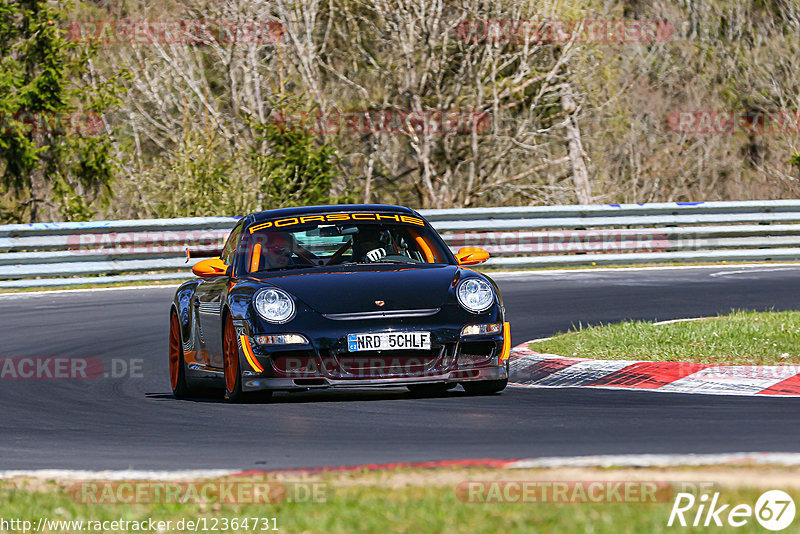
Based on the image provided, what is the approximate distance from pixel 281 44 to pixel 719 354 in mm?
20083

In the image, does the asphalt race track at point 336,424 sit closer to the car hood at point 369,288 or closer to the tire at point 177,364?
the tire at point 177,364

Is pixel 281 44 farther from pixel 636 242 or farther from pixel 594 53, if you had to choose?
pixel 636 242

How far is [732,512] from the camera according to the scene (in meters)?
4.72

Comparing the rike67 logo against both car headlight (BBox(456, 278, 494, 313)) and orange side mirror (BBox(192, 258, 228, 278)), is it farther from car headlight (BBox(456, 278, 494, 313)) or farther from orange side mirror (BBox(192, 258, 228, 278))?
orange side mirror (BBox(192, 258, 228, 278))

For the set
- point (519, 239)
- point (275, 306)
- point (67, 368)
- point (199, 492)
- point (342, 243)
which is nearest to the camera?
point (199, 492)

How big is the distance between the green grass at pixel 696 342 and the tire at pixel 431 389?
4.93ft

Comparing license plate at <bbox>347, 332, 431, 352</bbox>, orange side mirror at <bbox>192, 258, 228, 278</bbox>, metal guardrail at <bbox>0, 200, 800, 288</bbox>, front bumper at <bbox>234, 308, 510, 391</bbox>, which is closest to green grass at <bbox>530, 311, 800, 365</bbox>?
front bumper at <bbox>234, 308, 510, 391</bbox>

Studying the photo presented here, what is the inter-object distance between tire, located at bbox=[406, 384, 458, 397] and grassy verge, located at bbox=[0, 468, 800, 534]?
3.48 meters

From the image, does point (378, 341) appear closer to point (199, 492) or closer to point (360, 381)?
point (360, 381)

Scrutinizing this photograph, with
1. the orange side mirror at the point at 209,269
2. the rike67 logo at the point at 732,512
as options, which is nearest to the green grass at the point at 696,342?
the orange side mirror at the point at 209,269

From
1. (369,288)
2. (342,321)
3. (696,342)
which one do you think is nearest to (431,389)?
(369,288)

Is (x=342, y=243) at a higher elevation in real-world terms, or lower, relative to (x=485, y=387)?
higher

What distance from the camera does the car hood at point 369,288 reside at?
8547 mm

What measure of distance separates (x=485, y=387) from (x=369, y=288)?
103 centimetres
